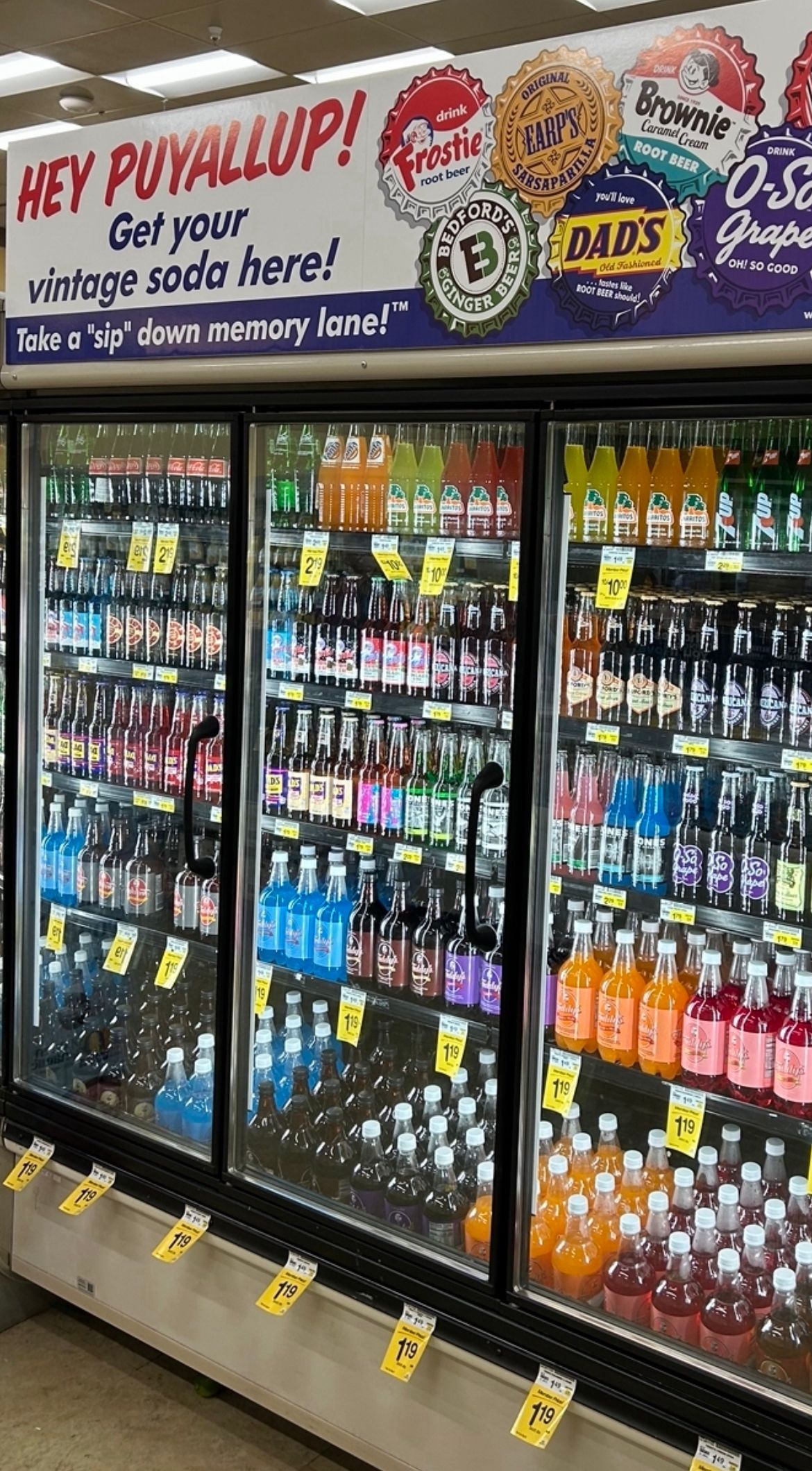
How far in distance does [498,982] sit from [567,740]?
0.55 m

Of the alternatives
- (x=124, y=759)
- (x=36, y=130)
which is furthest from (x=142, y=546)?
(x=36, y=130)

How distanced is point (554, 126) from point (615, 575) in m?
0.80

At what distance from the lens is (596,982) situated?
271 centimetres

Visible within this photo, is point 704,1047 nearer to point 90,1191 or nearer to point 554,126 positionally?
point 90,1191

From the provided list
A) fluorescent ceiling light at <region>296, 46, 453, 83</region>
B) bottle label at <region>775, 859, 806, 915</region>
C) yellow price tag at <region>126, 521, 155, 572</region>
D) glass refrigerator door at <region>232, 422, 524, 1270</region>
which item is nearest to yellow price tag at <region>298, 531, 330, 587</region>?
glass refrigerator door at <region>232, 422, 524, 1270</region>

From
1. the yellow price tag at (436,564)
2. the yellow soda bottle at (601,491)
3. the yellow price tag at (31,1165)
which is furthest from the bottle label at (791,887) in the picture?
the yellow price tag at (31,1165)

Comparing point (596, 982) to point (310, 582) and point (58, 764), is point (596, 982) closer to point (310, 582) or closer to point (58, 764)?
point (310, 582)

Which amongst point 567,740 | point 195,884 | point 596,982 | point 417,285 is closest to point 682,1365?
point 596,982

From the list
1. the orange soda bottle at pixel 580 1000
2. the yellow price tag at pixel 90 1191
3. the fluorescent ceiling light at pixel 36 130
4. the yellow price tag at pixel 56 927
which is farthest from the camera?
the fluorescent ceiling light at pixel 36 130

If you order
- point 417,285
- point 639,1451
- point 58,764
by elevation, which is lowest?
point 639,1451

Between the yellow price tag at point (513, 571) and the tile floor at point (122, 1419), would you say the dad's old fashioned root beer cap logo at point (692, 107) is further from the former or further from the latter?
the tile floor at point (122, 1419)

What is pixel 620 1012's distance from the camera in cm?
263

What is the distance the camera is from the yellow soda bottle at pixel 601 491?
2623 mm

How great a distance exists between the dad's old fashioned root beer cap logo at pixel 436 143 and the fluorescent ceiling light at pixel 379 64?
5.14 meters
